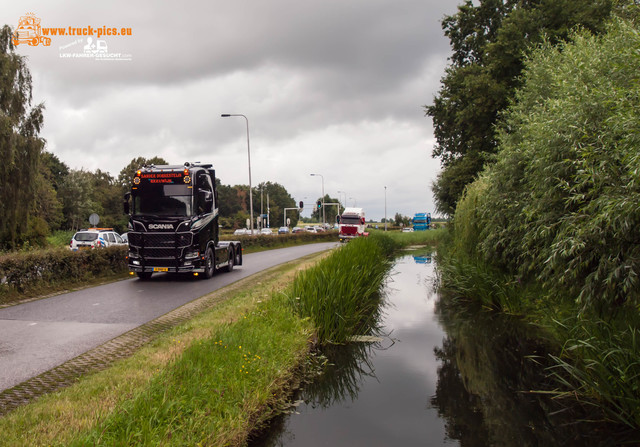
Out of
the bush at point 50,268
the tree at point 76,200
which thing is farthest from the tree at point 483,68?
the tree at point 76,200

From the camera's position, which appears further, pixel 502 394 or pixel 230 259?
pixel 230 259

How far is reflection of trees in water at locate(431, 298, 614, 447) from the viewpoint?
5.50 metres

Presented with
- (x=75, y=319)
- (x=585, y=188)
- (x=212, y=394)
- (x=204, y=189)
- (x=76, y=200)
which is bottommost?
(x=75, y=319)

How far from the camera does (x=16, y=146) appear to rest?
2945 centimetres

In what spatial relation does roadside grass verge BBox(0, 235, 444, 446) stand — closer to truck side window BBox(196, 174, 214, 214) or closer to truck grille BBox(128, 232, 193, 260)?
truck grille BBox(128, 232, 193, 260)

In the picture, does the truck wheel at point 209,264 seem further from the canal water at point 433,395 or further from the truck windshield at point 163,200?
the canal water at point 433,395

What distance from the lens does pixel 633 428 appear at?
536 cm

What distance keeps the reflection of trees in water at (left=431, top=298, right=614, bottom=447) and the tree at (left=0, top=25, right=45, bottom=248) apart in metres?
28.3

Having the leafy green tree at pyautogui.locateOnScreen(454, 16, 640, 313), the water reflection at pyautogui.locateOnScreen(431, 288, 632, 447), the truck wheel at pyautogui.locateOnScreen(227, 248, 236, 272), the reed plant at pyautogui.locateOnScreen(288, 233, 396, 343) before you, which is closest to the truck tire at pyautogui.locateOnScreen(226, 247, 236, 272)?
the truck wheel at pyautogui.locateOnScreen(227, 248, 236, 272)

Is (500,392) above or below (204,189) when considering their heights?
below

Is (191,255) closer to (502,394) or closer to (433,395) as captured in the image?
(433,395)

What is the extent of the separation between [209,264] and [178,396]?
12.1 metres

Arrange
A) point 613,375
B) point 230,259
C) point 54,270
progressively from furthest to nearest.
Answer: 1. point 230,259
2. point 54,270
3. point 613,375

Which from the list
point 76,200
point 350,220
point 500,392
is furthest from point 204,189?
point 76,200
